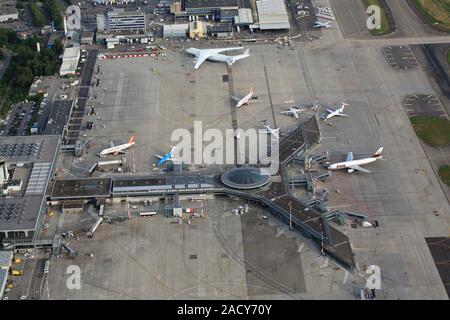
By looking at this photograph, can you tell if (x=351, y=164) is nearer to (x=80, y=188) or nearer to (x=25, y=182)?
(x=80, y=188)

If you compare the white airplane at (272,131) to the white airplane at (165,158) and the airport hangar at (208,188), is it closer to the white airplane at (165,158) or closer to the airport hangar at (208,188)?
the airport hangar at (208,188)

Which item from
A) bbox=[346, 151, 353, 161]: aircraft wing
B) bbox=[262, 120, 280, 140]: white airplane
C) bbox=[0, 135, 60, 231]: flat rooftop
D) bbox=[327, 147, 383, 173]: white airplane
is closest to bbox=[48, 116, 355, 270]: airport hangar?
bbox=[0, 135, 60, 231]: flat rooftop

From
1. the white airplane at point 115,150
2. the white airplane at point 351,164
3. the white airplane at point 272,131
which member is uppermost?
the white airplane at point 351,164

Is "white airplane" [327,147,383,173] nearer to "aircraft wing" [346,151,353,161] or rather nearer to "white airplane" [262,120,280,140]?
"aircraft wing" [346,151,353,161]

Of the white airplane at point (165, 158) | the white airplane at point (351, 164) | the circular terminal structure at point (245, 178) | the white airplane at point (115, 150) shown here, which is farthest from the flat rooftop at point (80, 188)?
the white airplane at point (351, 164)

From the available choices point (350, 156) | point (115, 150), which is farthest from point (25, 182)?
point (350, 156)
